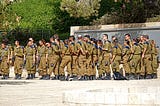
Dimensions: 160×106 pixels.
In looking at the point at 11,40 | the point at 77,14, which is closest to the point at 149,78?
the point at 77,14

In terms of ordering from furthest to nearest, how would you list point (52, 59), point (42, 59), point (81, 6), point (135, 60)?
point (81, 6) < point (42, 59) < point (52, 59) < point (135, 60)

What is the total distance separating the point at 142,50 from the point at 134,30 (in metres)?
6.14

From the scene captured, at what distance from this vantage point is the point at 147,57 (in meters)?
18.9

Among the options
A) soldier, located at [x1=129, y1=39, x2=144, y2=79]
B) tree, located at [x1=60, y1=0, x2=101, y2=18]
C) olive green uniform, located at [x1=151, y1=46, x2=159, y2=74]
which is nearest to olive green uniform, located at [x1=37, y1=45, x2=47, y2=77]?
soldier, located at [x1=129, y1=39, x2=144, y2=79]

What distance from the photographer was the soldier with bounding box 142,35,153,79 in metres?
18.6

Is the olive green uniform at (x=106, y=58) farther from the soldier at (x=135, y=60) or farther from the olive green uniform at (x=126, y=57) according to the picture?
the soldier at (x=135, y=60)

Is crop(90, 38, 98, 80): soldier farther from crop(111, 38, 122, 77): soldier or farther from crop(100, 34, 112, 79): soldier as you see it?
crop(111, 38, 122, 77): soldier

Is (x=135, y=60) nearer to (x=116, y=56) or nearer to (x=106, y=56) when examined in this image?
(x=116, y=56)

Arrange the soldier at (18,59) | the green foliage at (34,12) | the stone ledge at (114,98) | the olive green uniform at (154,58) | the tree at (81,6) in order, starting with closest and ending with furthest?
the stone ledge at (114,98)
the olive green uniform at (154,58)
the soldier at (18,59)
the tree at (81,6)
the green foliage at (34,12)

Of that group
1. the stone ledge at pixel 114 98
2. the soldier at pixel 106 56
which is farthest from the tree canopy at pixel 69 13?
the stone ledge at pixel 114 98

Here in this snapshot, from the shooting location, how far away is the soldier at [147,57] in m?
18.6

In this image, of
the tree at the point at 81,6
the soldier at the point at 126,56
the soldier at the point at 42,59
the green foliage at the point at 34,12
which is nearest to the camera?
the soldier at the point at 126,56

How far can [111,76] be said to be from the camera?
766 inches

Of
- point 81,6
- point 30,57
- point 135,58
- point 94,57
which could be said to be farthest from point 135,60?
point 81,6
